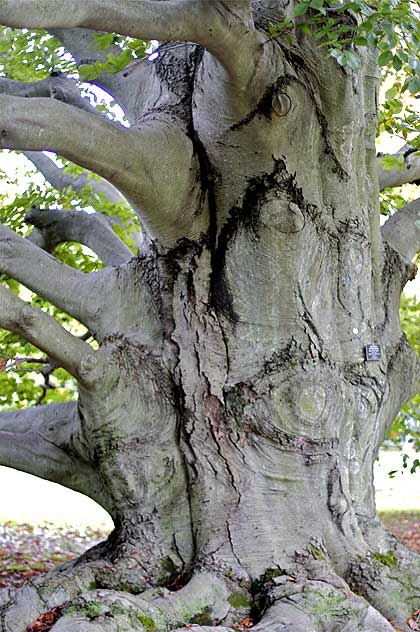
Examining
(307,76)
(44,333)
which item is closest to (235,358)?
(44,333)

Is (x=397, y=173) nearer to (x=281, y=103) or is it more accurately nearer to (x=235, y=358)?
(x=281, y=103)

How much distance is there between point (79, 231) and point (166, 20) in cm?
308

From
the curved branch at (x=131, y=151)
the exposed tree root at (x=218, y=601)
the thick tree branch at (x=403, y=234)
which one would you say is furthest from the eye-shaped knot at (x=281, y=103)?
the exposed tree root at (x=218, y=601)

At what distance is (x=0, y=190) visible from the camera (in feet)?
35.5

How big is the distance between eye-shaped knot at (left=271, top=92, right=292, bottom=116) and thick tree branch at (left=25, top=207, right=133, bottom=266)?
2.08m

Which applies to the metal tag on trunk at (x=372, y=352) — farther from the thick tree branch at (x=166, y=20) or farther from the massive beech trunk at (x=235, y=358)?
the thick tree branch at (x=166, y=20)

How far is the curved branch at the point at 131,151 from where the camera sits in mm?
4523

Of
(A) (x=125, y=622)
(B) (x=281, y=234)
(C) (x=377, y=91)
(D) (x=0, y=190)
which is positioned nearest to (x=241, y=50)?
(B) (x=281, y=234)

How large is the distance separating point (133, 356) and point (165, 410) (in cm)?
41

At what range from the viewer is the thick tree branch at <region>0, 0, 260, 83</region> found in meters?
3.74

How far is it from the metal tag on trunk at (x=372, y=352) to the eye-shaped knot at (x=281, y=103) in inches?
68.8

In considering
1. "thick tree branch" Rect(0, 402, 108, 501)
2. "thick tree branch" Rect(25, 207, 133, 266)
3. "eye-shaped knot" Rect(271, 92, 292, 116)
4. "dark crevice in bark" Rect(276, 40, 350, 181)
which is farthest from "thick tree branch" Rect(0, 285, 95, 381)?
"dark crevice in bark" Rect(276, 40, 350, 181)

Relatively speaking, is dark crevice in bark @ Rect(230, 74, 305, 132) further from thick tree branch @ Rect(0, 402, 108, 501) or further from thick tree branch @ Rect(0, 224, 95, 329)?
thick tree branch @ Rect(0, 402, 108, 501)

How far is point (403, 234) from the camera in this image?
23.4 feet
